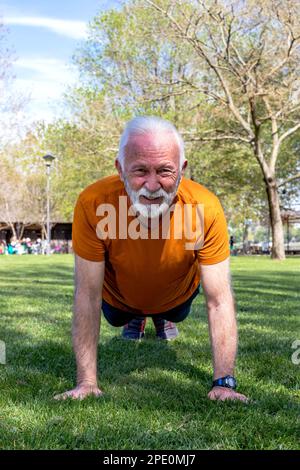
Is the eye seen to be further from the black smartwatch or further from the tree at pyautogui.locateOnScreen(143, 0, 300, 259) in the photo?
the tree at pyautogui.locateOnScreen(143, 0, 300, 259)

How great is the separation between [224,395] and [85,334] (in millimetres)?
939

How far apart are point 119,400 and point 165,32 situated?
817 inches

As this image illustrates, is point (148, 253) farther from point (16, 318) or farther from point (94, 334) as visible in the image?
point (16, 318)

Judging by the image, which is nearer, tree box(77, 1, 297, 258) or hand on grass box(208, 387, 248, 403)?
hand on grass box(208, 387, 248, 403)

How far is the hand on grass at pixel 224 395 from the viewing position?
11.4 feet

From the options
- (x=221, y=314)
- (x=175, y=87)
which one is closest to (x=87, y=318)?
(x=221, y=314)

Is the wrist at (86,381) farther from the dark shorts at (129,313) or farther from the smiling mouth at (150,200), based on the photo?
the smiling mouth at (150,200)

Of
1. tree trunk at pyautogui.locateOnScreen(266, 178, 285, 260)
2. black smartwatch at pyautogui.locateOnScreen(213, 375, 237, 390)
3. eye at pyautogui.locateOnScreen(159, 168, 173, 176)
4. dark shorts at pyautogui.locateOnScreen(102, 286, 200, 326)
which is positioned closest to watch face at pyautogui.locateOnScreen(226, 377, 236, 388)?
black smartwatch at pyautogui.locateOnScreen(213, 375, 237, 390)

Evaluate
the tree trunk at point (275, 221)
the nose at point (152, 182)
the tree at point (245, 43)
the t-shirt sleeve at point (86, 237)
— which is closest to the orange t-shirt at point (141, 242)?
the t-shirt sleeve at point (86, 237)

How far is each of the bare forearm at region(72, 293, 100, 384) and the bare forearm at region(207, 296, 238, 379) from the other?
2.47 feet

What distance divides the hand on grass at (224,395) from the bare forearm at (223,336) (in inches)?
5.3

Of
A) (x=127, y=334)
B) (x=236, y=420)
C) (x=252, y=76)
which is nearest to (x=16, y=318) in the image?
(x=127, y=334)

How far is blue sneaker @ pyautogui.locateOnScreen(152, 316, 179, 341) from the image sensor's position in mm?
5531

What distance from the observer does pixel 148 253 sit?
3600mm
